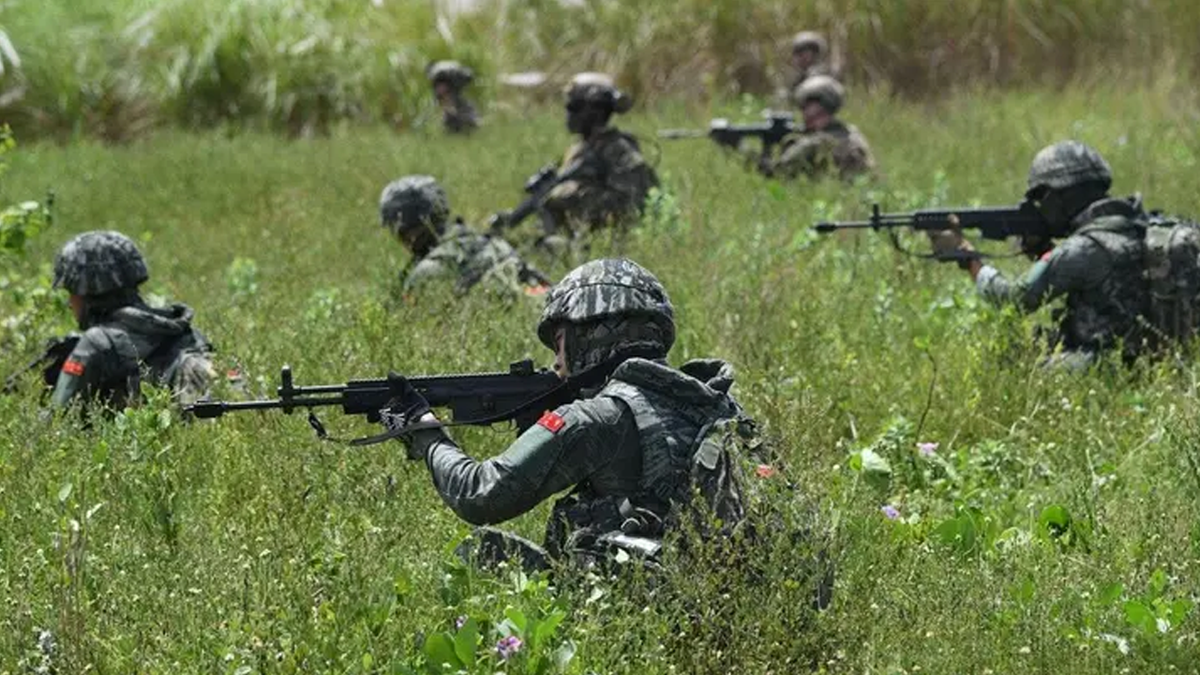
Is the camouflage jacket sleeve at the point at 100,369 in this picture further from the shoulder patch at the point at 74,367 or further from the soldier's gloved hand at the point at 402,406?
the soldier's gloved hand at the point at 402,406

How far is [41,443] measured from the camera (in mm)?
7066

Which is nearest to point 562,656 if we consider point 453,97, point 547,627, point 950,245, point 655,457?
point 547,627

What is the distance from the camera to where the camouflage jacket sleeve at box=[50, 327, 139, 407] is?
7.96 meters

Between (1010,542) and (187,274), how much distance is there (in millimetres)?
7545

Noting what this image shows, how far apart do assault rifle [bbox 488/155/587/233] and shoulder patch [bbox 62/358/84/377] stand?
191 inches

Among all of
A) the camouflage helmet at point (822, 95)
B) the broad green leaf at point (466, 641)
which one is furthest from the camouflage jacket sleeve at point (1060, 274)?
the camouflage helmet at point (822, 95)

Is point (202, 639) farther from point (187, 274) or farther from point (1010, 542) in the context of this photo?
point (187, 274)

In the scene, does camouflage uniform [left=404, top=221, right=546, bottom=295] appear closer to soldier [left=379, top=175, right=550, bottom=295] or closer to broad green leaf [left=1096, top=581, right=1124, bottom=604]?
soldier [left=379, top=175, right=550, bottom=295]

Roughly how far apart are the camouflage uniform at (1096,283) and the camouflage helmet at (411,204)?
2701 millimetres

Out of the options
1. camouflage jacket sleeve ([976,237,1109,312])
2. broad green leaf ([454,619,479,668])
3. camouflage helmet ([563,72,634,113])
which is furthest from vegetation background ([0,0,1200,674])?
camouflage helmet ([563,72,634,113])

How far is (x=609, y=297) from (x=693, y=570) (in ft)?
2.74

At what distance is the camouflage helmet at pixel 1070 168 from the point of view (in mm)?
9406

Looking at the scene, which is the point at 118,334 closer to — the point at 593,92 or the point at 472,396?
the point at 472,396

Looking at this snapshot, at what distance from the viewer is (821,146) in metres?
14.9
